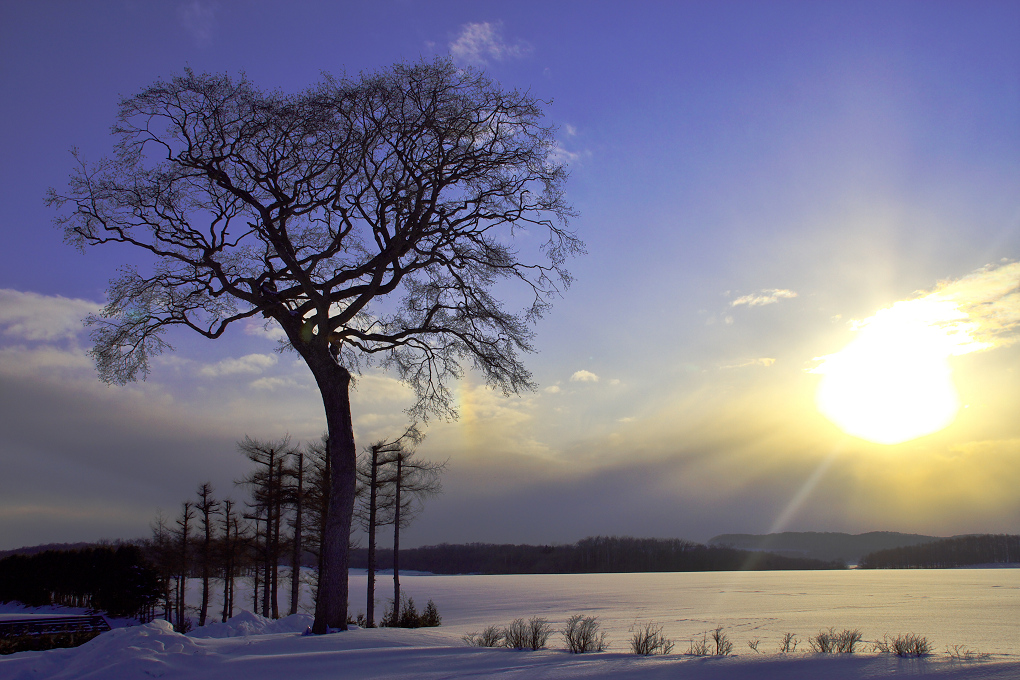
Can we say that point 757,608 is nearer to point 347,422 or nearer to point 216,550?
point 347,422

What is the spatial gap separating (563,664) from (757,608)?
79.9 feet

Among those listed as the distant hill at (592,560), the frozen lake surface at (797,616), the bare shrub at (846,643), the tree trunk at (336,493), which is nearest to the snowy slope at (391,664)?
the bare shrub at (846,643)

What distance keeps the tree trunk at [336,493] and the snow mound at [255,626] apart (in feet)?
8.33

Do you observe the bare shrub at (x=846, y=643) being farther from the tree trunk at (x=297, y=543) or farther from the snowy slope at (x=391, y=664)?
the tree trunk at (x=297, y=543)

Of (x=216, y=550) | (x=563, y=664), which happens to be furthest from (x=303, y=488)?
(x=563, y=664)

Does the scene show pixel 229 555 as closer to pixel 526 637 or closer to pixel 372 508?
pixel 372 508

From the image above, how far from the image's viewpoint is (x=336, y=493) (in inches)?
422

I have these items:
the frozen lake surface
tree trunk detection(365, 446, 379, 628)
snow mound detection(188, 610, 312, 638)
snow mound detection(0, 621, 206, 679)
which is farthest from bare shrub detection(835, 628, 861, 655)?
tree trunk detection(365, 446, 379, 628)

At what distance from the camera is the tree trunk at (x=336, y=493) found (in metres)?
10.3

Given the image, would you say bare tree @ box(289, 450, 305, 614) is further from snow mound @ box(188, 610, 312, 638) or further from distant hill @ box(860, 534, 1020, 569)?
distant hill @ box(860, 534, 1020, 569)

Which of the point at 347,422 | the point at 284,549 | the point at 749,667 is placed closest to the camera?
the point at 749,667

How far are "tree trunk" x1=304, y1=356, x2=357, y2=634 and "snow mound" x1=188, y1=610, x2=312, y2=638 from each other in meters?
2.54

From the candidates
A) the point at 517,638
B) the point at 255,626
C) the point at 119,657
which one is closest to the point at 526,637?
the point at 517,638

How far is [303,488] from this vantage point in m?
29.2
